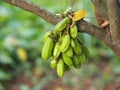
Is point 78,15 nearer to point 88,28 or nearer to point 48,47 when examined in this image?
point 88,28

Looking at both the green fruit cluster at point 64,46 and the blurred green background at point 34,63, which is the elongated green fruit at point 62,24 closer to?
the green fruit cluster at point 64,46

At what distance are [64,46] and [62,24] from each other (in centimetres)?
8

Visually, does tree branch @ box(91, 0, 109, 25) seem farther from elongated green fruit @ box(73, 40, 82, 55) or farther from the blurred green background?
the blurred green background

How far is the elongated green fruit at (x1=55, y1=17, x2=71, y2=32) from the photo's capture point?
141 cm

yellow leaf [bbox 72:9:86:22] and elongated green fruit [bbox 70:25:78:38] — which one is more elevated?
yellow leaf [bbox 72:9:86:22]

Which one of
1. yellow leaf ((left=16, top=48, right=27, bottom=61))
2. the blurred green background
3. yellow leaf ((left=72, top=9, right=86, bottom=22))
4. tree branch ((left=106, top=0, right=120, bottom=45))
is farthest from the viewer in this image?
yellow leaf ((left=16, top=48, right=27, bottom=61))

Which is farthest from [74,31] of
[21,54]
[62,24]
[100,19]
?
[21,54]

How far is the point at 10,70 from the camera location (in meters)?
3.88

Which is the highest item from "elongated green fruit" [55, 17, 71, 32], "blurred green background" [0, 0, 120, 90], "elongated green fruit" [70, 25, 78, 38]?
"blurred green background" [0, 0, 120, 90]

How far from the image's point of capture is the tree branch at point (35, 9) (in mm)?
1428

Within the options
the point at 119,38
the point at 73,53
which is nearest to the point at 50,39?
the point at 73,53

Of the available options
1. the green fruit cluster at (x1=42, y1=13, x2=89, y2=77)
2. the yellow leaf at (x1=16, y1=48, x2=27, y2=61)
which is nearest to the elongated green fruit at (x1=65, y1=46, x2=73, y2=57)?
the green fruit cluster at (x1=42, y1=13, x2=89, y2=77)

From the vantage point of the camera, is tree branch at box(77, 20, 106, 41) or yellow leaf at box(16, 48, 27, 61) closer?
tree branch at box(77, 20, 106, 41)

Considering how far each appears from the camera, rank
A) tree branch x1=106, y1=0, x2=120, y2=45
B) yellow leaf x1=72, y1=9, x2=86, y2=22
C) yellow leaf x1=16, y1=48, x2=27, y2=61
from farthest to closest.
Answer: yellow leaf x1=16, y1=48, x2=27, y2=61 < yellow leaf x1=72, y1=9, x2=86, y2=22 < tree branch x1=106, y1=0, x2=120, y2=45
